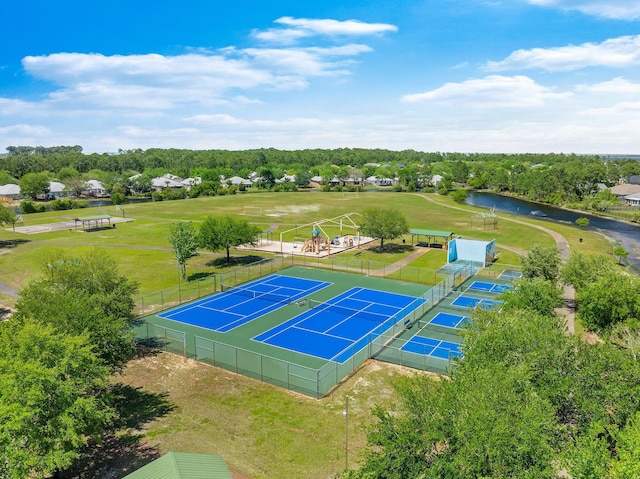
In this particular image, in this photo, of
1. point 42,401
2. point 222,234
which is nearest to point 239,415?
point 42,401

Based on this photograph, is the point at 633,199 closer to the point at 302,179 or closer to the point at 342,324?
the point at 302,179

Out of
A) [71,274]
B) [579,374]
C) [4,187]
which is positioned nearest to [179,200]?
[4,187]

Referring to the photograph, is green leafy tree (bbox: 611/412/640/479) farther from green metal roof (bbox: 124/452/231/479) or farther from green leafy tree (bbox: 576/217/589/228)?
green leafy tree (bbox: 576/217/589/228)

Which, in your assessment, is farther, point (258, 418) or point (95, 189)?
point (95, 189)

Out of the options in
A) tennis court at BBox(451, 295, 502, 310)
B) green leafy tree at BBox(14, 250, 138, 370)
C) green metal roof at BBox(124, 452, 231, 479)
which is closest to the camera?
green metal roof at BBox(124, 452, 231, 479)

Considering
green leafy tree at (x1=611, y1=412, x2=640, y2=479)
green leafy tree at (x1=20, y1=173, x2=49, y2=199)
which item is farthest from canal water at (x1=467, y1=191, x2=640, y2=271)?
green leafy tree at (x1=20, y1=173, x2=49, y2=199)

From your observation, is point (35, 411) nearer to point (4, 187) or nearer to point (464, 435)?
point (464, 435)
